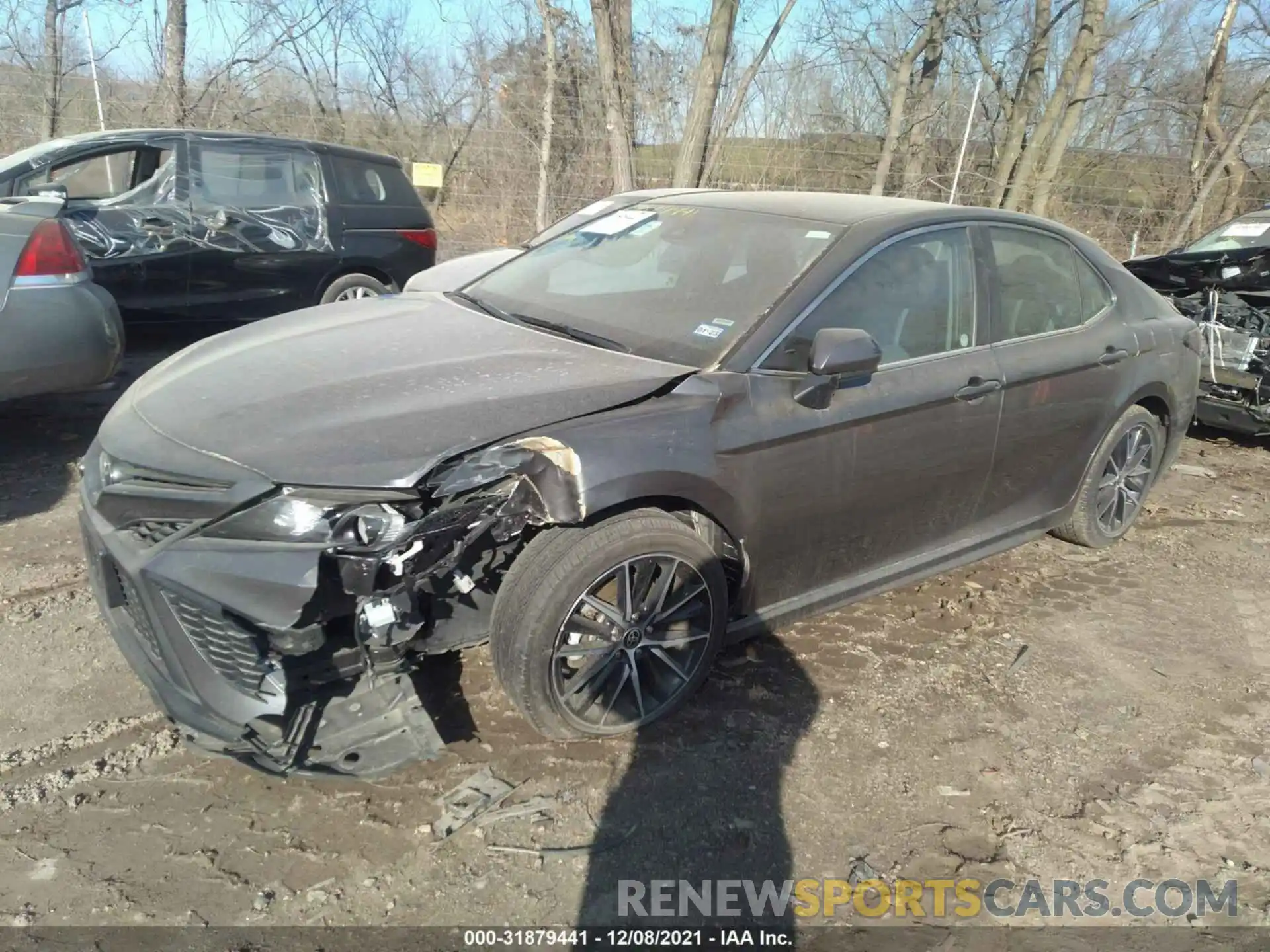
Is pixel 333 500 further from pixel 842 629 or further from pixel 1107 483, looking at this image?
pixel 1107 483

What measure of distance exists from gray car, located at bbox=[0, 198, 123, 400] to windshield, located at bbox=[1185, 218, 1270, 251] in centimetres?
724

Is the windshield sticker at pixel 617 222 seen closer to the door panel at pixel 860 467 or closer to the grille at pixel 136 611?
the door panel at pixel 860 467

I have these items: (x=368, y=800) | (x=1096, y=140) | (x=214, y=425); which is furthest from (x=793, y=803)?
(x=1096, y=140)

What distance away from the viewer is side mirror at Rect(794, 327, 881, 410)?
2.89 meters

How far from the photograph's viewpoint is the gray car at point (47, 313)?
4.38m

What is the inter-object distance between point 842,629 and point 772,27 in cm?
1022

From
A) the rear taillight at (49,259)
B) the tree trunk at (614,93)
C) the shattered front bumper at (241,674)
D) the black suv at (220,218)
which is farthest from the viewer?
the tree trunk at (614,93)

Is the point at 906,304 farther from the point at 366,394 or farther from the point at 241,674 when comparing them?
the point at 241,674

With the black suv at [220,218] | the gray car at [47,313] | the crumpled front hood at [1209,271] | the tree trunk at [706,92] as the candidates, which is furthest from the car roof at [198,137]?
the crumpled front hood at [1209,271]

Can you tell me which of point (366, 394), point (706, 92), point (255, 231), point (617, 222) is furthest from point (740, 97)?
point (366, 394)

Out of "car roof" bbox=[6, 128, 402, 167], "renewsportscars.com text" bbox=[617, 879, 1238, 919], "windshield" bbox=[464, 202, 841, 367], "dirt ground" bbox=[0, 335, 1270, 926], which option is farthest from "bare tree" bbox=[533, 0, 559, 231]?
"renewsportscars.com text" bbox=[617, 879, 1238, 919]

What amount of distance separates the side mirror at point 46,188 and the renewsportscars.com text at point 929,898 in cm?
568

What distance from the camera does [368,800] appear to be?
262 centimetres

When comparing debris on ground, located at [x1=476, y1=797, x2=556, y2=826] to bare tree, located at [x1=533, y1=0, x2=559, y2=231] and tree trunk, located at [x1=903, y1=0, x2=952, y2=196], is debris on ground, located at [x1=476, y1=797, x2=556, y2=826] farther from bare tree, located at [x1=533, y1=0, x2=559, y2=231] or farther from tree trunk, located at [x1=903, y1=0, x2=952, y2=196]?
tree trunk, located at [x1=903, y1=0, x2=952, y2=196]
